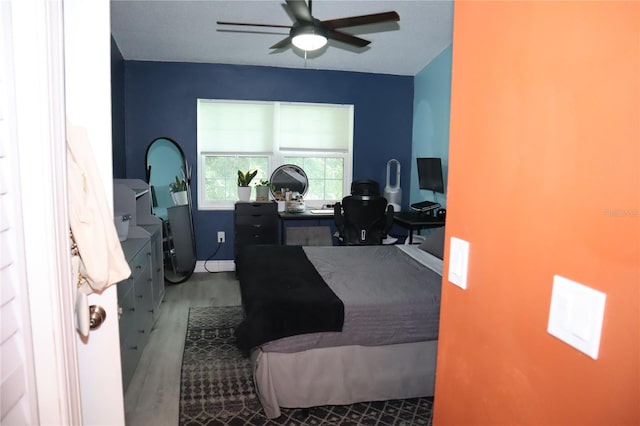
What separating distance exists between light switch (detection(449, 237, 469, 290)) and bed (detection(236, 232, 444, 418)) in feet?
3.65

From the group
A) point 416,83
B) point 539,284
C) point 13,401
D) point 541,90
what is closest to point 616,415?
point 539,284

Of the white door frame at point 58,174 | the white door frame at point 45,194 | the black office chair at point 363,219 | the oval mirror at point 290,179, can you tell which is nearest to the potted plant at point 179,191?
the oval mirror at point 290,179

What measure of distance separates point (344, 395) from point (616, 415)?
1.75m

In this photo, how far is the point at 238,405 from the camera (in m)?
2.25

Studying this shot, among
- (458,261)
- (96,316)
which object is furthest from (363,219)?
(96,316)

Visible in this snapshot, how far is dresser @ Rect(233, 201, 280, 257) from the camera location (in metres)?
4.77

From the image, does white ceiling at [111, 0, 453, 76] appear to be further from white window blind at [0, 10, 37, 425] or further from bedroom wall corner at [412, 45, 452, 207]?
white window blind at [0, 10, 37, 425]

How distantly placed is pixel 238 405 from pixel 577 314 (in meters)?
2.02

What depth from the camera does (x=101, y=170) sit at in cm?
110

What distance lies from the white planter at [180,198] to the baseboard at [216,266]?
0.84 metres

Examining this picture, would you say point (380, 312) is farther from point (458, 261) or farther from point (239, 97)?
point (239, 97)

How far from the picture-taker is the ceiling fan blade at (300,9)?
7.98 ft

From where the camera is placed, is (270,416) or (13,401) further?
(270,416)

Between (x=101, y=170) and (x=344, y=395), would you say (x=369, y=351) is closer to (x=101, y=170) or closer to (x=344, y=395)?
(x=344, y=395)
